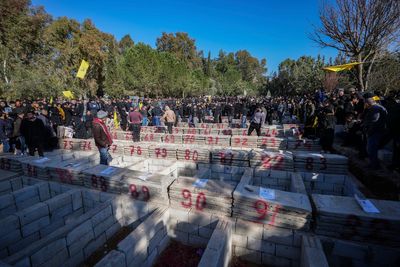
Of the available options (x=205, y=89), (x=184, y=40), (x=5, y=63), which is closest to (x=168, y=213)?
(x=5, y=63)

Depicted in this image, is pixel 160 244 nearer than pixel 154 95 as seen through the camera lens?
Yes

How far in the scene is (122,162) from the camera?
7.59 metres

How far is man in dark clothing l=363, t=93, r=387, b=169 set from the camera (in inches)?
217

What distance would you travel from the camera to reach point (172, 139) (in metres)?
10.4

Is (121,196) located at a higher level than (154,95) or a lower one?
lower

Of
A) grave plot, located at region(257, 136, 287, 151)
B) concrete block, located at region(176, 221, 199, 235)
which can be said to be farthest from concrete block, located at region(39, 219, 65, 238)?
grave plot, located at region(257, 136, 287, 151)

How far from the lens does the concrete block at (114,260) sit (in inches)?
112

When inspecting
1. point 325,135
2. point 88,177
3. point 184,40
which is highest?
point 184,40

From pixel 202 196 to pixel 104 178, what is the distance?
2.39m

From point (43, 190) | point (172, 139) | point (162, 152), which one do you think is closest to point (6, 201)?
point (43, 190)

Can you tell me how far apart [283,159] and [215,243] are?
134 inches

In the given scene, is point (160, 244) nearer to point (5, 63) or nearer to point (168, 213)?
point (168, 213)

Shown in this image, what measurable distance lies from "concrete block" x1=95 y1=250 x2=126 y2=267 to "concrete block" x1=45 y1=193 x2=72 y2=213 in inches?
91.2

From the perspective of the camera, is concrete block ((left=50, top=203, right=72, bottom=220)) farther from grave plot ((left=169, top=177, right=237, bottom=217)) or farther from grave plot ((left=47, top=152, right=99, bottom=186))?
grave plot ((left=169, top=177, right=237, bottom=217))
